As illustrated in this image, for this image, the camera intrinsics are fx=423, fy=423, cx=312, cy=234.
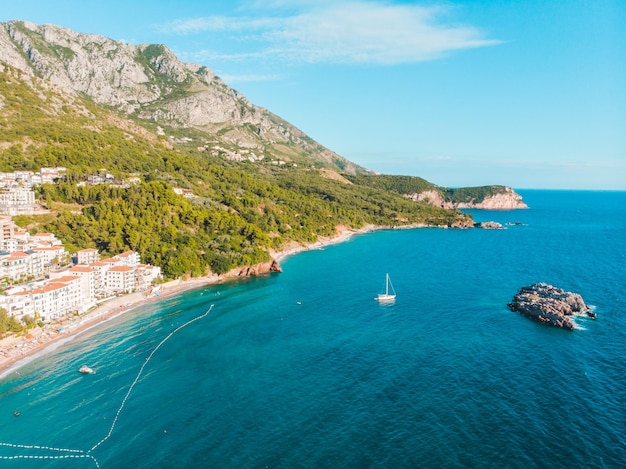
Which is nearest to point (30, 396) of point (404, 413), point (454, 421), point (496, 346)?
point (404, 413)

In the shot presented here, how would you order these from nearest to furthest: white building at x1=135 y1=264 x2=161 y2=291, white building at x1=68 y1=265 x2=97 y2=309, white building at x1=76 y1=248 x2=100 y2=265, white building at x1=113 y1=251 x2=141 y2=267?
1. white building at x1=68 y1=265 x2=97 y2=309
2. white building at x1=135 y1=264 x2=161 y2=291
3. white building at x1=76 y1=248 x2=100 y2=265
4. white building at x1=113 y1=251 x2=141 y2=267

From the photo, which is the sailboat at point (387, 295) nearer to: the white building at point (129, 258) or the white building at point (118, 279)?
the white building at point (118, 279)

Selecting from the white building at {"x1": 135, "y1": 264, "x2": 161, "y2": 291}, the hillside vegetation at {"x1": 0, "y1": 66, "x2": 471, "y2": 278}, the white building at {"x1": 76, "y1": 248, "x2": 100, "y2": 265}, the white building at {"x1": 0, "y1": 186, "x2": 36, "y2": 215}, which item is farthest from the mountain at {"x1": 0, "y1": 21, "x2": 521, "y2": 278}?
the white building at {"x1": 76, "y1": 248, "x2": 100, "y2": 265}

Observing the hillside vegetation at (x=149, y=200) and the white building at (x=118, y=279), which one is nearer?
the white building at (x=118, y=279)

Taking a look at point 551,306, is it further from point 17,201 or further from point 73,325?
point 17,201

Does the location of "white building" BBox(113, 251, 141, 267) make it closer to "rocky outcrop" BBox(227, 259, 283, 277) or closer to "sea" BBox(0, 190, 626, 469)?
"sea" BBox(0, 190, 626, 469)

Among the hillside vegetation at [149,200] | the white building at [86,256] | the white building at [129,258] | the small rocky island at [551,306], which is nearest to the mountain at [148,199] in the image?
the hillside vegetation at [149,200]

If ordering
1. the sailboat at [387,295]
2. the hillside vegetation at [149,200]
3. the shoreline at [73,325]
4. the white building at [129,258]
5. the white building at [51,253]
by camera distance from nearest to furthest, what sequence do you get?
the shoreline at [73,325] < the sailboat at [387,295] < the white building at [51,253] < the white building at [129,258] < the hillside vegetation at [149,200]
